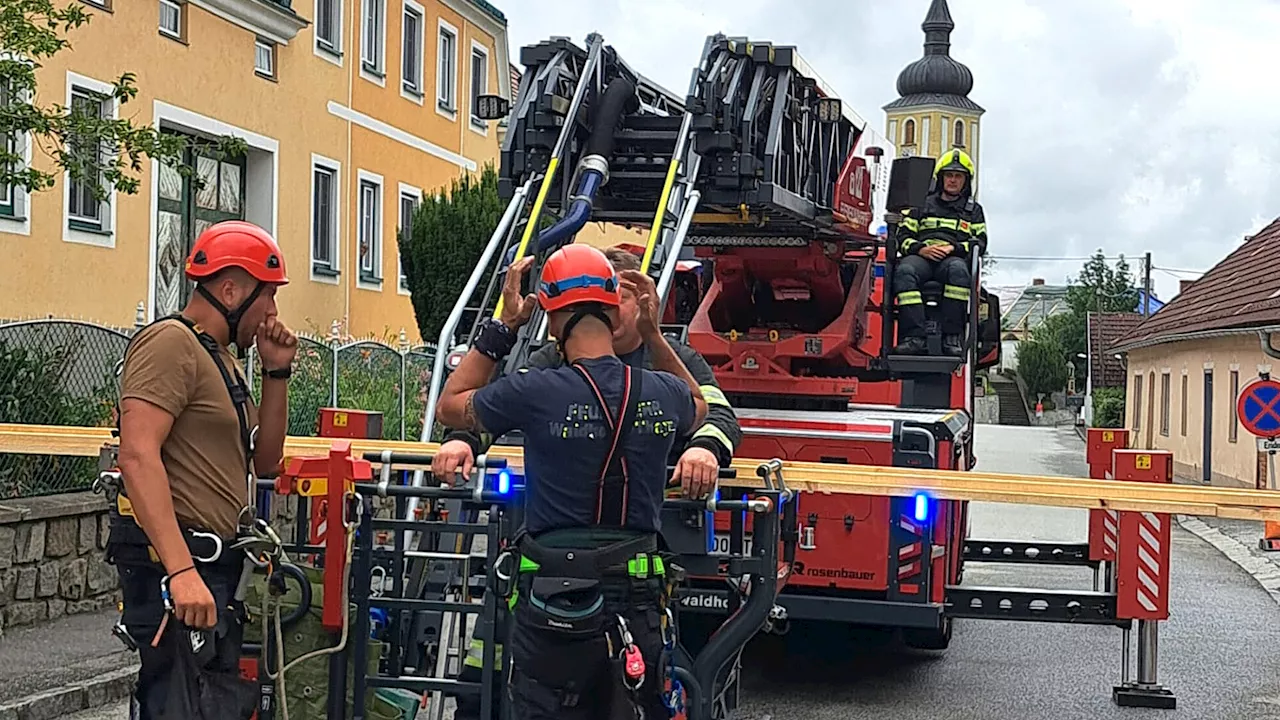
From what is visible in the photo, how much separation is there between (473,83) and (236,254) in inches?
920

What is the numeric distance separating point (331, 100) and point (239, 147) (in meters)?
12.1

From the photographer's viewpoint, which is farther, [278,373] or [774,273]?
[774,273]

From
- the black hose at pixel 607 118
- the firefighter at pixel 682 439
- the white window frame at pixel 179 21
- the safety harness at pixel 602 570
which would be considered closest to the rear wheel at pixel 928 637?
the black hose at pixel 607 118

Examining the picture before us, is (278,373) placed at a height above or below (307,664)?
above

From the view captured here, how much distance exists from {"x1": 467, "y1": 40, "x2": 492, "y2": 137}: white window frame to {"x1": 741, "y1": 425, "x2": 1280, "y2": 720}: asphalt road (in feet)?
52.2

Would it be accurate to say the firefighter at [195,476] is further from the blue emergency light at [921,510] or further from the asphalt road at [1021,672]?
the asphalt road at [1021,672]

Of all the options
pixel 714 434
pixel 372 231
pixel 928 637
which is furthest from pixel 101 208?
pixel 714 434

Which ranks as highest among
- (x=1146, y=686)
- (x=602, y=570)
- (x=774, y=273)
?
(x=774, y=273)

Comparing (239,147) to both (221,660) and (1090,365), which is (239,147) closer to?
(221,660)

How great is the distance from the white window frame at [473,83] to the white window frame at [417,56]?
5.48ft

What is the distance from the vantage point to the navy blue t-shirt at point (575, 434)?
15.1 feet

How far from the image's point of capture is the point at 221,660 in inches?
189

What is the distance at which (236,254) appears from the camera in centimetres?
482

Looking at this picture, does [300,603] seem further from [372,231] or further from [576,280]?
[372,231]
